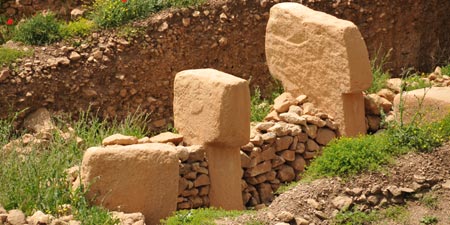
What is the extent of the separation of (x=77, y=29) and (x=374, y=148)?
4.64m

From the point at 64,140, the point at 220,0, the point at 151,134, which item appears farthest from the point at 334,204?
the point at 220,0

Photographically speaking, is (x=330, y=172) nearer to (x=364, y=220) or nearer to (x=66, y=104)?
(x=364, y=220)

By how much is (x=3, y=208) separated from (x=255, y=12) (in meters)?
6.24

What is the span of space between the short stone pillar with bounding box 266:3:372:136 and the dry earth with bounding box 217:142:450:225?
4.67ft

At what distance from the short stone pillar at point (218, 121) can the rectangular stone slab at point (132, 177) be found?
72 cm

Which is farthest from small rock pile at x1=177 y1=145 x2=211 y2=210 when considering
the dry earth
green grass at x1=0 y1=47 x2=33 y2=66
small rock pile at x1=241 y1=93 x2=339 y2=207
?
green grass at x1=0 y1=47 x2=33 y2=66

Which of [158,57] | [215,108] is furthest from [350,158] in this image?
[158,57]

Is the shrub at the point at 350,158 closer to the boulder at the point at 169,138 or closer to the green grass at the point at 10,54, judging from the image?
the boulder at the point at 169,138

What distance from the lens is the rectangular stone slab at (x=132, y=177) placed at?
38.1ft

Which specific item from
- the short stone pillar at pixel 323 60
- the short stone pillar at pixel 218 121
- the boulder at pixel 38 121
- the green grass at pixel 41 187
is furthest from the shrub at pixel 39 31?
the green grass at pixel 41 187

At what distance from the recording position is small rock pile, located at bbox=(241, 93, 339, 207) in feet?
43.5

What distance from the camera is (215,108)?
485 inches

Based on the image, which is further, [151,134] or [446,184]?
[151,134]

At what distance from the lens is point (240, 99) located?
1236 centimetres
